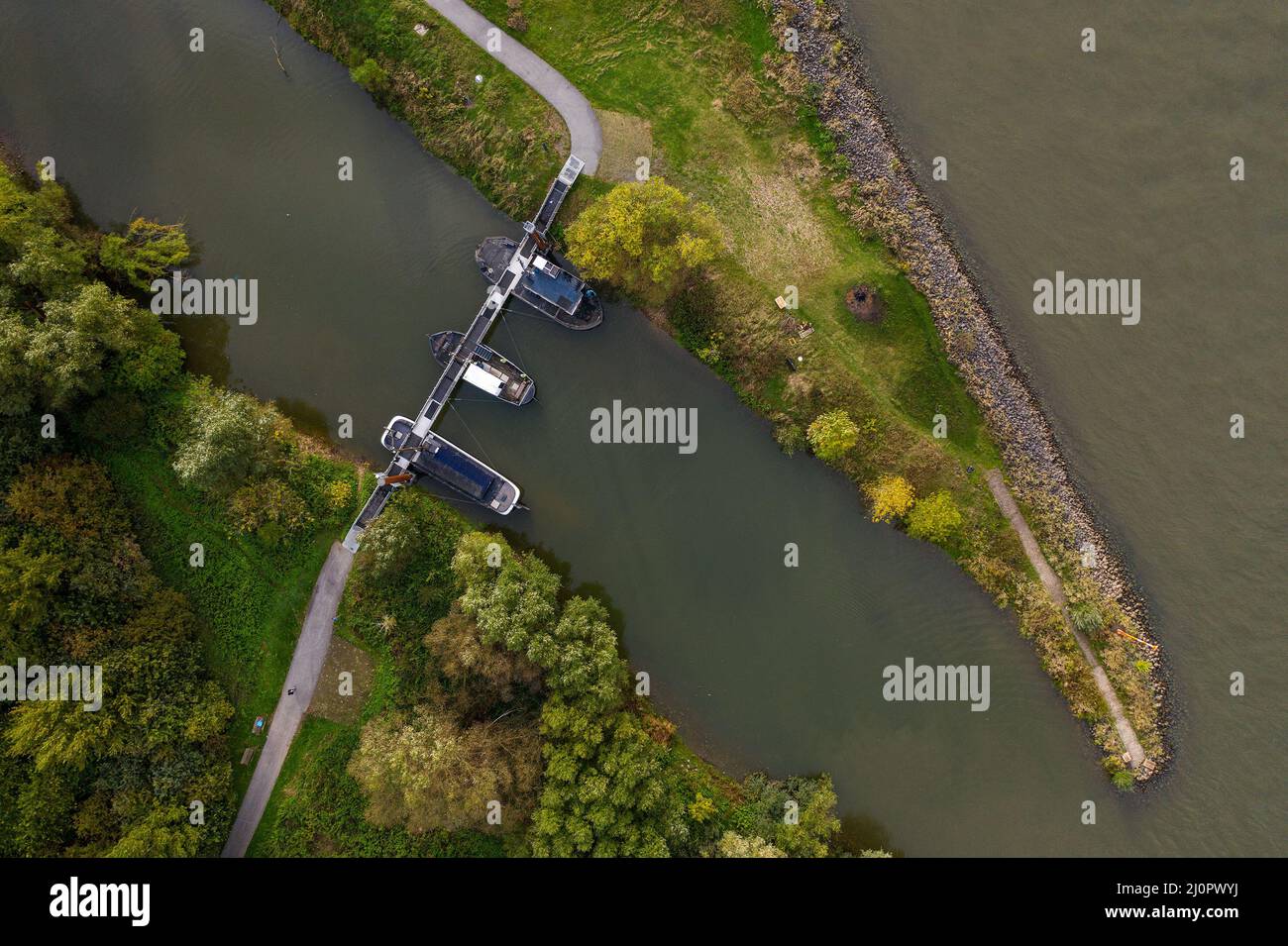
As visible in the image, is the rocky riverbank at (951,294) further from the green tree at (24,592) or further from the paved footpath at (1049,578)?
the green tree at (24,592)

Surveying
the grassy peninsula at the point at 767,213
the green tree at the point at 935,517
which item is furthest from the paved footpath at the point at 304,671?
the green tree at the point at 935,517

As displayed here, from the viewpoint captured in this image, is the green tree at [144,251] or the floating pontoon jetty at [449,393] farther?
the floating pontoon jetty at [449,393]

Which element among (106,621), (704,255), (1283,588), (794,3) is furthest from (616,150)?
(1283,588)

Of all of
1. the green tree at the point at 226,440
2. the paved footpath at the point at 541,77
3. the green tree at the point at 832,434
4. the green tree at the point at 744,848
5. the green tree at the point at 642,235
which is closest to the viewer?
the green tree at the point at 744,848

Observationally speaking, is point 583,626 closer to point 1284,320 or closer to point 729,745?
point 729,745

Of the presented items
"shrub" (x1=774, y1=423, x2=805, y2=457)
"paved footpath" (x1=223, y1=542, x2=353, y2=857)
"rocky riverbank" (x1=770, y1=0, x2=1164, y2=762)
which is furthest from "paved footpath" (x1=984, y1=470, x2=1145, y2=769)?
"paved footpath" (x1=223, y1=542, x2=353, y2=857)

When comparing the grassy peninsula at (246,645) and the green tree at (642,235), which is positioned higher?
the green tree at (642,235)

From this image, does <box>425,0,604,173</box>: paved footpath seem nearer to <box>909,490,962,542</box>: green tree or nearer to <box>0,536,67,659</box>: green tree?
<box>909,490,962,542</box>: green tree
